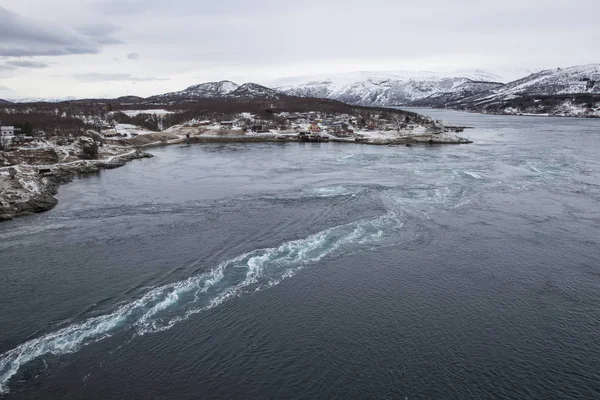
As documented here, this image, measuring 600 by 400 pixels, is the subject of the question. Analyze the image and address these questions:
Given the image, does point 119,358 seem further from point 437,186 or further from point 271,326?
point 437,186

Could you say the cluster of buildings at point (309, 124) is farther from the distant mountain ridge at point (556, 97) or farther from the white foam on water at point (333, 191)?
the distant mountain ridge at point (556, 97)

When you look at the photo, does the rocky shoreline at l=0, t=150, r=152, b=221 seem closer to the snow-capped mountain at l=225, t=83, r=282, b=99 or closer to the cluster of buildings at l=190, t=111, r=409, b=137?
the cluster of buildings at l=190, t=111, r=409, b=137

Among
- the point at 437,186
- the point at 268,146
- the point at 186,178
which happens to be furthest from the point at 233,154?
the point at 437,186

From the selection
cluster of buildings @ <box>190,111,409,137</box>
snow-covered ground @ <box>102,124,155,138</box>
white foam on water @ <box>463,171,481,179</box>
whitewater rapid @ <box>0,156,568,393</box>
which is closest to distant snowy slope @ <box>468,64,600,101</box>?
cluster of buildings @ <box>190,111,409,137</box>

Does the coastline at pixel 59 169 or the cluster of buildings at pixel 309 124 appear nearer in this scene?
the coastline at pixel 59 169

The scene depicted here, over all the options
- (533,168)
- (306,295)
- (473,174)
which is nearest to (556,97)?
(533,168)

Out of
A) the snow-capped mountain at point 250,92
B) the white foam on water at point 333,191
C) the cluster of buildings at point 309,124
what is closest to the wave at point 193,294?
the white foam on water at point 333,191
